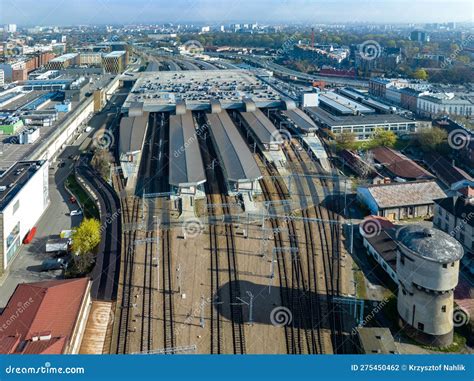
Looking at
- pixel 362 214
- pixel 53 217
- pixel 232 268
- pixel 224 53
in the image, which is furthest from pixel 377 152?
pixel 224 53

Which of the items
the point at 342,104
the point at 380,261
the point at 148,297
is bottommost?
the point at 148,297

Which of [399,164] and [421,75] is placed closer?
[399,164]

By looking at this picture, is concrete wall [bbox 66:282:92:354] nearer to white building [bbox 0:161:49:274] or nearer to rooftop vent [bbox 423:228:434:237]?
white building [bbox 0:161:49:274]

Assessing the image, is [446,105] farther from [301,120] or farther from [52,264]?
[52,264]

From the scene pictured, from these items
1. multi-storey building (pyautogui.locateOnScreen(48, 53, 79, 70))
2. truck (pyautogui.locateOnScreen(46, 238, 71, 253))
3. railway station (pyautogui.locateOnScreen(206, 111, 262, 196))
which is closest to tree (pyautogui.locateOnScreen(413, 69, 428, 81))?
railway station (pyautogui.locateOnScreen(206, 111, 262, 196))

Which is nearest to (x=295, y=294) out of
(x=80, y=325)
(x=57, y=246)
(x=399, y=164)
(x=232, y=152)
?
(x=80, y=325)

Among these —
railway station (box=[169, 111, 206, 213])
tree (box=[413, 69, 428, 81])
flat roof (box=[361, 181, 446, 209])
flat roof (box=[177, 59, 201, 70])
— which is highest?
flat roof (box=[177, 59, 201, 70])

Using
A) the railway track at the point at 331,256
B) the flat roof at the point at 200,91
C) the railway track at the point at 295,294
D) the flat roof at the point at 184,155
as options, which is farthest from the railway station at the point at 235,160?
the flat roof at the point at 200,91
